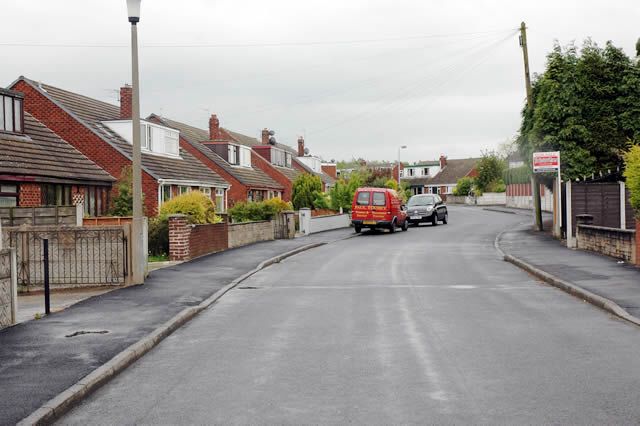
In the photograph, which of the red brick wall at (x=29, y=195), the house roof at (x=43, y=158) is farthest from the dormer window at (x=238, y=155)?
the red brick wall at (x=29, y=195)

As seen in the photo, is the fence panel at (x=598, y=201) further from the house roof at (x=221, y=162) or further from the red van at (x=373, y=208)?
the house roof at (x=221, y=162)

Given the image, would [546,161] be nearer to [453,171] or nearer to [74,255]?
[74,255]

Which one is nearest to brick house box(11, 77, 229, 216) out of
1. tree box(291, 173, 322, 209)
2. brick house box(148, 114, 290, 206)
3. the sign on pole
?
brick house box(148, 114, 290, 206)

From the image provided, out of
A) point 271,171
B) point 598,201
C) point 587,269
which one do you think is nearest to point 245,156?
point 271,171

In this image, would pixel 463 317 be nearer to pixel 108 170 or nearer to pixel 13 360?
pixel 13 360

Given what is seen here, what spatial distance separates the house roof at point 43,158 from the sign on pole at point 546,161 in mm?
17667

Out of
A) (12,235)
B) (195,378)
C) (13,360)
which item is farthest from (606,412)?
(12,235)

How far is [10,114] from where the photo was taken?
27.1m

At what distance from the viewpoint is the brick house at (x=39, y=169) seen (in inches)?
966

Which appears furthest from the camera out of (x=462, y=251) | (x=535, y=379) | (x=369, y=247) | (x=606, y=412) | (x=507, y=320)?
(x=369, y=247)

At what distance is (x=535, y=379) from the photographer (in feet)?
23.7

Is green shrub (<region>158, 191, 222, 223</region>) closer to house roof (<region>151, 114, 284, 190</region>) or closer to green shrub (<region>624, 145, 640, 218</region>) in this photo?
green shrub (<region>624, 145, 640, 218</region>)

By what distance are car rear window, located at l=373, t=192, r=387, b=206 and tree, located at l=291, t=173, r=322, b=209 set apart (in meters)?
10.4

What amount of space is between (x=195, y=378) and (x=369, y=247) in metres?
20.5
